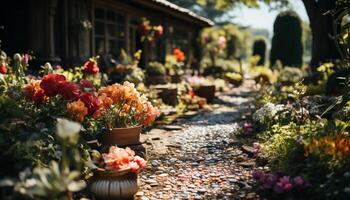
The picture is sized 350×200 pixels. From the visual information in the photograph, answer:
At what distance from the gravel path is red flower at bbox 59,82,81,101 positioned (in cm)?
122

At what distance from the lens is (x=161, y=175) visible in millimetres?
5277

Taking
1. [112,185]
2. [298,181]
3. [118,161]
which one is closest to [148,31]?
[118,161]

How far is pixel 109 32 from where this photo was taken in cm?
1267

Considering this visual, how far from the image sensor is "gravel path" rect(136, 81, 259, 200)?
464cm

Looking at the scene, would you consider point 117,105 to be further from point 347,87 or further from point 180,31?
point 180,31

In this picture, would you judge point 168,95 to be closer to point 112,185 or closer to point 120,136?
point 120,136

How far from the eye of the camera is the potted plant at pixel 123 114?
509 centimetres

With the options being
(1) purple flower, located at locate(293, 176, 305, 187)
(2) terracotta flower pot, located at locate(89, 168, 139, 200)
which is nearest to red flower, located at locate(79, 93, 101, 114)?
(2) terracotta flower pot, located at locate(89, 168, 139, 200)

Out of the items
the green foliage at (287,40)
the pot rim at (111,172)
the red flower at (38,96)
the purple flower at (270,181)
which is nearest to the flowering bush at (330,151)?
the purple flower at (270,181)

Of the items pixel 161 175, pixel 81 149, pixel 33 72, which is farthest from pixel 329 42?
pixel 81 149

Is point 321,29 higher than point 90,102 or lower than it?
higher

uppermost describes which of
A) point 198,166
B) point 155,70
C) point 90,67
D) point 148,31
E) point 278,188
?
point 148,31

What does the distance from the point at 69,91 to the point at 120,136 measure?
952 mm

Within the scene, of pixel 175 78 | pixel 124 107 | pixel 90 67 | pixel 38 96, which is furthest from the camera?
pixel 175 78
